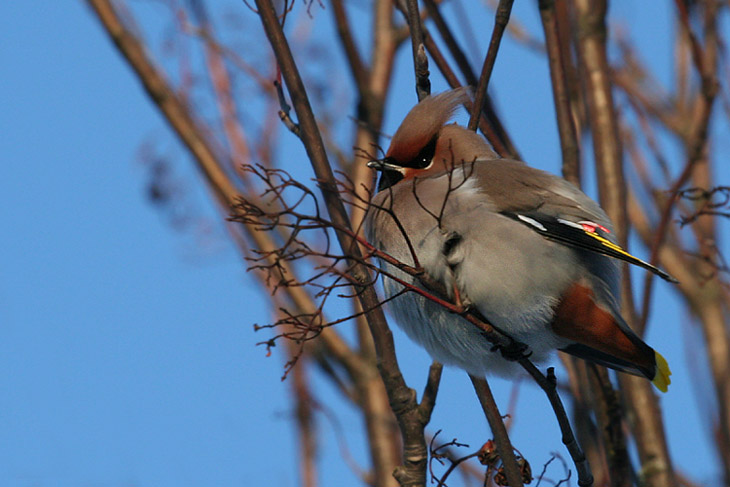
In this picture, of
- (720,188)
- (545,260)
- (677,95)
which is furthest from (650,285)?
(677,95)

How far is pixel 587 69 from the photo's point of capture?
4.25 m

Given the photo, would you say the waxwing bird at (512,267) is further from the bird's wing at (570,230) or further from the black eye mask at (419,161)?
the black eye mask at (419,161)

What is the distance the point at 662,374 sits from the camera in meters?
3.21

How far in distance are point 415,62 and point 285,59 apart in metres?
0.41

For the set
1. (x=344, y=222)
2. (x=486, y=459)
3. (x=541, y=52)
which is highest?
(x=541, y=52)

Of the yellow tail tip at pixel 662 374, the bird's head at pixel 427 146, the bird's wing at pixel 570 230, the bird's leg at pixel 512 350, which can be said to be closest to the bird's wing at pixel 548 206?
the bird's wing at pixel 570 230

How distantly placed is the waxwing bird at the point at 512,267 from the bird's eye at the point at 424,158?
0.20 meters

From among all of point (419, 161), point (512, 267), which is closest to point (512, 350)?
point (512, 267)

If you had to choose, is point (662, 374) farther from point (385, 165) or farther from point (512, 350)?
point (385, 165)

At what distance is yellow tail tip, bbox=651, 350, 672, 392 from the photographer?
3.19 metres

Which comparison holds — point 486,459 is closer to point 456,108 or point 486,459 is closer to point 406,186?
point 406,186

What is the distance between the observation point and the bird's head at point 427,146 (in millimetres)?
3453

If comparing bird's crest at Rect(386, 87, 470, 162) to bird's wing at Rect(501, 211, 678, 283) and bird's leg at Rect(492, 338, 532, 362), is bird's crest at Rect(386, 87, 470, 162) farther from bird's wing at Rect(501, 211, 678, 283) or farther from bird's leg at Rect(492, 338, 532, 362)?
bird's leg at Rect(492, 338, 532, 362)

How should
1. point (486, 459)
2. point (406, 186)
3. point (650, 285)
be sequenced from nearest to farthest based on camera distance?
point (486, 459), point (406, 186), point (650, 285)
